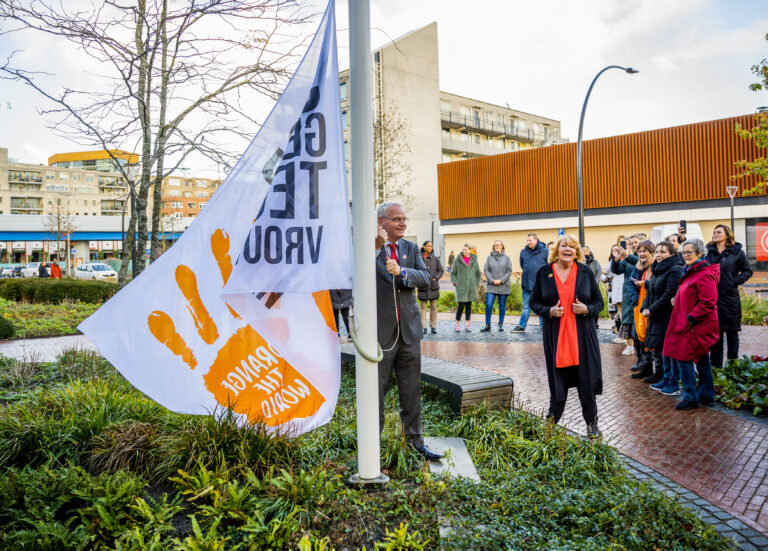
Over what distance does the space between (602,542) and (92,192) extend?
14225cm

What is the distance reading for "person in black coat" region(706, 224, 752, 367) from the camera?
7.41 metres

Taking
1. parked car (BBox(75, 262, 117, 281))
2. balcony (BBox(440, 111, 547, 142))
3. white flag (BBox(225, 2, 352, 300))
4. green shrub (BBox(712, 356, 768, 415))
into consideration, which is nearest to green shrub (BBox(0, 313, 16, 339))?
white flag (BBox(225, 2, 352, 300))

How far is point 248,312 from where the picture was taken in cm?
356

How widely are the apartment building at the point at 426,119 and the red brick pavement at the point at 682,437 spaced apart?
32174 millimetres

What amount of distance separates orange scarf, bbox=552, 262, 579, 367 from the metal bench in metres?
→ 0.60

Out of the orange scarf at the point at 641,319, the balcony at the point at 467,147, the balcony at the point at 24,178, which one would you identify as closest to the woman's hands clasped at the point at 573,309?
the orange scarf at the point at 641,319

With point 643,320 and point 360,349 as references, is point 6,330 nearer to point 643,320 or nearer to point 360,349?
point 360,349

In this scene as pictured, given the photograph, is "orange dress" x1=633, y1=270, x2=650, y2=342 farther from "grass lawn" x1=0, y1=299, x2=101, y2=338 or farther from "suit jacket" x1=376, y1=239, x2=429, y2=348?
"grass lawn" x1=0, y1=299, x2=101, y2=338

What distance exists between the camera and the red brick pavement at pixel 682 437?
4.05 meters

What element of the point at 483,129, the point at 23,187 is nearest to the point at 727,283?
the point at 483,129

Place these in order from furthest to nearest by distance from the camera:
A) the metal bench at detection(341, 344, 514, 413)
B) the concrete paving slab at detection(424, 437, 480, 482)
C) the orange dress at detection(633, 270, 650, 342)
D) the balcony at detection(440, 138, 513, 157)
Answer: the balcony at detection(440, 138, 513, 157), the orange dress at detection(633, 270, 650, 342), the metal bench at detection(341, 344, 514, 413), the concrete paving slab at detection(424, 437, 480, 482)

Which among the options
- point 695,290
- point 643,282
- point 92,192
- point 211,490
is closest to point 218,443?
point 211,490

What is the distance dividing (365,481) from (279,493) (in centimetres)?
56

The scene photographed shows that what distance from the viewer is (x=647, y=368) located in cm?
780
